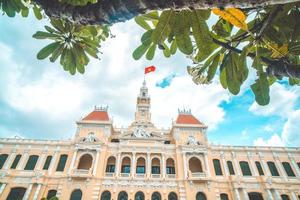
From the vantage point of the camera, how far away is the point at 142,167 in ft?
64.4

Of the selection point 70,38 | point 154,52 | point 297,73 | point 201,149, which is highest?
point 201,149

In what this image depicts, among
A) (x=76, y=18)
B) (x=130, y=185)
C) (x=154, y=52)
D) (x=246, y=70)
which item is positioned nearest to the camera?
(x=76, y=18)

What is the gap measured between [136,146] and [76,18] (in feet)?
62.7

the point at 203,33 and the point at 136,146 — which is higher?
the point at 136,146

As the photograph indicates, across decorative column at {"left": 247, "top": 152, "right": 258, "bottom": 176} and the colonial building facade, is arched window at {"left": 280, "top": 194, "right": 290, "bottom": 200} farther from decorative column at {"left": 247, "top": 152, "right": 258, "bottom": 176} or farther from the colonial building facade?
decorative column at {"left": 247, "top": 152, "right": 258, "bottom": 176}

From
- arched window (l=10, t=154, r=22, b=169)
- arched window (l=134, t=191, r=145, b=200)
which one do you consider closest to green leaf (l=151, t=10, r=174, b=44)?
arched window (l=134, t=191, r=145, b=200)

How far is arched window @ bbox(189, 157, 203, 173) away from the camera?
20.0 metres

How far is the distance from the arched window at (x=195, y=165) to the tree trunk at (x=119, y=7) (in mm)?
20603

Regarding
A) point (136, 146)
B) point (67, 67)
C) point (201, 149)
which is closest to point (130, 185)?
point (136, 146)

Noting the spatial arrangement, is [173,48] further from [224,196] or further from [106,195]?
[224,196]

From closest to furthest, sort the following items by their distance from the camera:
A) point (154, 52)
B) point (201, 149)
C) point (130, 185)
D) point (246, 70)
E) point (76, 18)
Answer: point (76, 18) < point (246, 70) < point (154, 52) < point (130, 185) < point (201, 149)

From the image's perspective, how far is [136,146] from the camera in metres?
19.5

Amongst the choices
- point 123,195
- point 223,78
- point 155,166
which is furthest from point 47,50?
point 155,166

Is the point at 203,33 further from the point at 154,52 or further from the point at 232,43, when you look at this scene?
the point at 154,52
